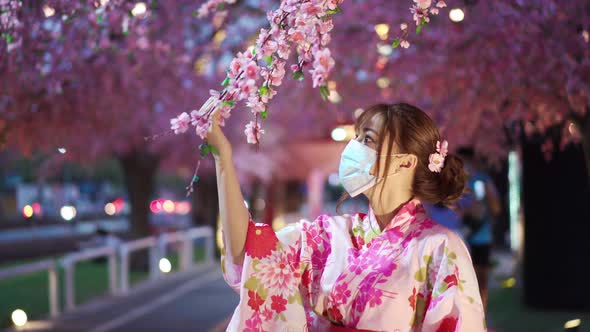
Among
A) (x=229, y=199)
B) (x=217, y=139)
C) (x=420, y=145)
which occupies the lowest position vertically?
(x=229, y=199)

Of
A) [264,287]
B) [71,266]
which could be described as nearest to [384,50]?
[71,266]

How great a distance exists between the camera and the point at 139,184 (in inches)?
742

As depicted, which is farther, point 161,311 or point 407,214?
point 161,311

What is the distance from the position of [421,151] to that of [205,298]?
10545mm

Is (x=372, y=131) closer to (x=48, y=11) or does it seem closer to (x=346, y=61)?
(x=48, y=11)

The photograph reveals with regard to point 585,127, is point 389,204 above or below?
below

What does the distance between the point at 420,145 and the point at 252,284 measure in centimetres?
86

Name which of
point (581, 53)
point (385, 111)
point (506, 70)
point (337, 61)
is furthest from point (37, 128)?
point (385, 111)

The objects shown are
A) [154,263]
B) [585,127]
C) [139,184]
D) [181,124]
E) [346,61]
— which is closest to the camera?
[181,124]

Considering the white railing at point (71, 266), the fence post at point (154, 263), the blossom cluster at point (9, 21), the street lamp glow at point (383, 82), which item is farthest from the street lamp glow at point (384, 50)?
the fence post at point (154, 263)

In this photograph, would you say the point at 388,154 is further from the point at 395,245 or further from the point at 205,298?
the point at 205,298

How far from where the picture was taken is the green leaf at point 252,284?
3137mm

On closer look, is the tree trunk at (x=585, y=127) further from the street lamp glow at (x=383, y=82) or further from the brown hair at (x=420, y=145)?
the street lamp glow at (x=383, y=82)

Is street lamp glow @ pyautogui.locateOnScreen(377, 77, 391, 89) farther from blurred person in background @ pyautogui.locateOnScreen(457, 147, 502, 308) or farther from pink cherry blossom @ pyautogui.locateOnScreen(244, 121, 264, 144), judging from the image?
pink cherry blossom @ pyautogui.locateOnScreen(244, 121, 264, 144)
